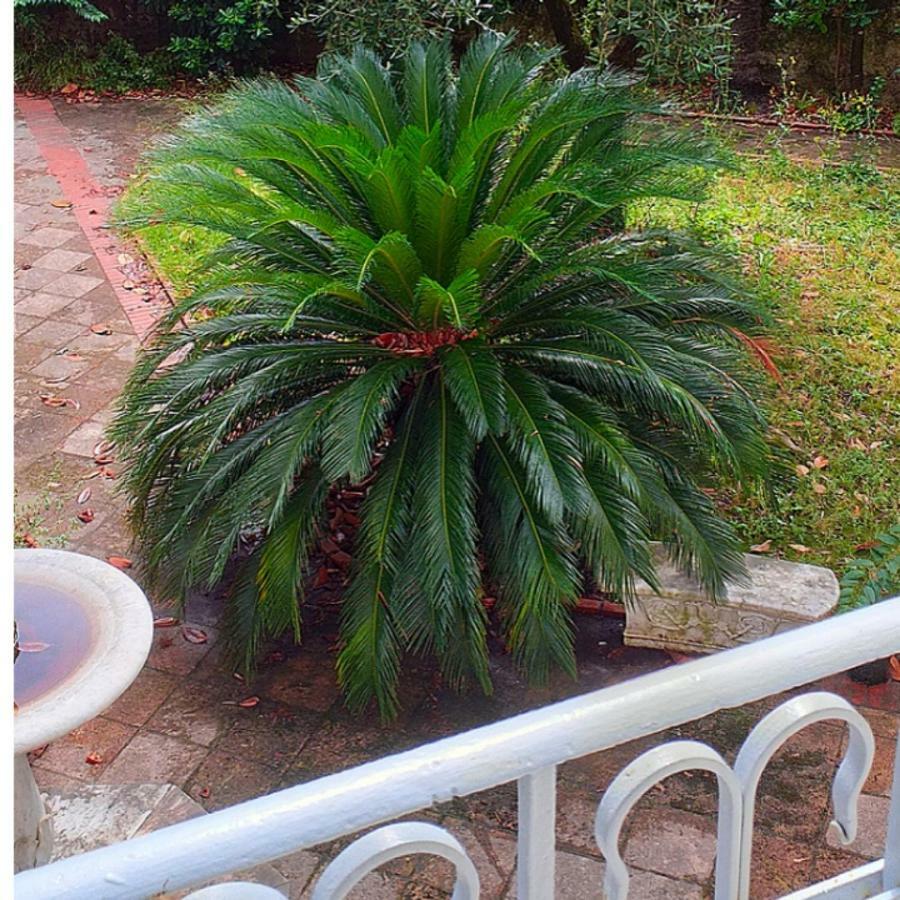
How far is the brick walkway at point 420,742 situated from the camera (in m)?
3.23

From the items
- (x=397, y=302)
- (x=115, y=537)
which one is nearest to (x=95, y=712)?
(x=397, y=302)

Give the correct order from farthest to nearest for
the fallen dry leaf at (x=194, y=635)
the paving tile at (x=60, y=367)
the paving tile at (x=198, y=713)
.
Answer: the paving tile at (x=60, y=367), the fallen dry leaf at (x=194, y=635), the paving tile at (x=198, y=713)

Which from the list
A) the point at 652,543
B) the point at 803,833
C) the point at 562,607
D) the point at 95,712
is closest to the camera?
the point at 95,712

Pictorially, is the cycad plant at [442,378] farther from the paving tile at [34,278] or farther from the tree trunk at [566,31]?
the tree trunk at [566,31]

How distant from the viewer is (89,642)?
3096 millimetres

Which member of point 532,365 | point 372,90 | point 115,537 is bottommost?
point 115,537

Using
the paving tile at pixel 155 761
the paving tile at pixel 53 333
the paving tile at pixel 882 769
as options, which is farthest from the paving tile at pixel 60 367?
the paving tile at pixel 882 769

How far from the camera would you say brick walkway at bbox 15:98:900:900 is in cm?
323

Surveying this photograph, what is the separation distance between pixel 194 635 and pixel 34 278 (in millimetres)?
3765

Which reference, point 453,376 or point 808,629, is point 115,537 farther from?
point 808,629

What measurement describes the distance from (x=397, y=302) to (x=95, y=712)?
1762 millimetres

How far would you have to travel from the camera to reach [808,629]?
1.35 m

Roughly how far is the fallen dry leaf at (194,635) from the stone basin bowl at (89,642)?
2.89ft

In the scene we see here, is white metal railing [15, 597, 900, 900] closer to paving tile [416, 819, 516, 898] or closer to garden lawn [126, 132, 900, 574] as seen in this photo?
paving tile [416, 819, 516, 898]
